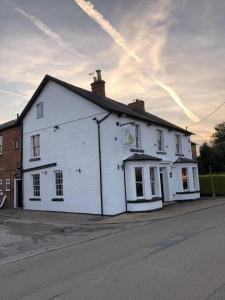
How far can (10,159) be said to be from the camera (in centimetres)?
2692

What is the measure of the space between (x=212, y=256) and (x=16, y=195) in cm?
2076

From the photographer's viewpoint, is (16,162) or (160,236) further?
(16,162)

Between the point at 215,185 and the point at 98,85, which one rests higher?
the point at 98,85

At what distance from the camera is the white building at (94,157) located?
2039cm

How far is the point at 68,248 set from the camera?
1084 cm

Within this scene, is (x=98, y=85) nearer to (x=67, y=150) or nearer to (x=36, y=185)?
(x=67, y=150)

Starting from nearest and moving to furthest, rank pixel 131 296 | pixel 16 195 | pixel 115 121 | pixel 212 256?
pixel 131 296 → pixel 212 256 → pixel 115 121 → pixel 16 195

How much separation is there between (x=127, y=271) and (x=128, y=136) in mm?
14286

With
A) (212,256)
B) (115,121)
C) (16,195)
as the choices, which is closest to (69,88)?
(115,121)

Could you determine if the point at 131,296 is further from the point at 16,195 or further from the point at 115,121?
the point at 16,195

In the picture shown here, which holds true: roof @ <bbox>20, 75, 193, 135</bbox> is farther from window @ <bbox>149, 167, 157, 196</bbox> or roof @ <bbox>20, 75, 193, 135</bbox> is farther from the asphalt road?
the asphalt road

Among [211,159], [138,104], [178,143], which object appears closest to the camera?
[178,143]

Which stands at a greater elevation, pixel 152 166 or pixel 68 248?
→ pixel 152 166

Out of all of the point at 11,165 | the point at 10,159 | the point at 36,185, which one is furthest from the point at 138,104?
the point at 11,165
